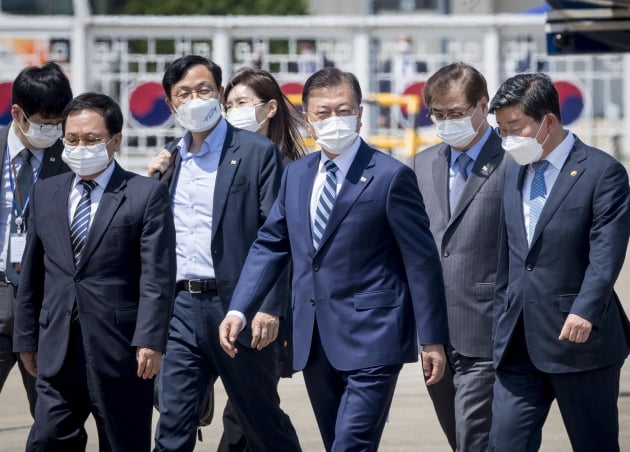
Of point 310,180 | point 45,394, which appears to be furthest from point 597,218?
point 45,394

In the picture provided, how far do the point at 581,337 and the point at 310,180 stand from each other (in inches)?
49.3

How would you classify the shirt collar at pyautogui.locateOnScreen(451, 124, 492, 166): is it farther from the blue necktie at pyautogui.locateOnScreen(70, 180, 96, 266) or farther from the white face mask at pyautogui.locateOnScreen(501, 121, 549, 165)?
the blue necktie at pyautogui.locateOnScreen(70, 180, 96, 266)

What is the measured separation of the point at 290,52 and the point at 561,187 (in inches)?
379

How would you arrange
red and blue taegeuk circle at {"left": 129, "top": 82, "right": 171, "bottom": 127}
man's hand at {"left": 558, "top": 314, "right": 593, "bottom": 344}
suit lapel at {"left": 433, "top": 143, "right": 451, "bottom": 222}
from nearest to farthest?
man's hand at {"left": 558, "top": 314, "right": 593, "bottom": 344}
suit lapel at {"left": 433, "top": 143, "right": 451, "bottom": 222}
red and blue taegeuk circle at {"left": 129, "top": 82, "right": 171, "bottom": 127}

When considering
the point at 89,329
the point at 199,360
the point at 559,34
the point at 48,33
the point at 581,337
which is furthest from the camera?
the point at 48,33

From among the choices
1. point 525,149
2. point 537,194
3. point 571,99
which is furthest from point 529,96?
point 571,99

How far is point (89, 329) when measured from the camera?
586 centimetres

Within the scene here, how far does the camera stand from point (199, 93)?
6.66 m

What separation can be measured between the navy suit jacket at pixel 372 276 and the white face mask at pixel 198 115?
953 mm

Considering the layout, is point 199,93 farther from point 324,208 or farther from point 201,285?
point 324,208

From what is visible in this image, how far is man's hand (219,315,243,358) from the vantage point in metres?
5.77

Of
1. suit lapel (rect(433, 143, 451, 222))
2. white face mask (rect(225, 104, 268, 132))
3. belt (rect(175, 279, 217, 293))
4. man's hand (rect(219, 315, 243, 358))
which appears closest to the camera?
man's hand (rect(219, 315, 243, 358))

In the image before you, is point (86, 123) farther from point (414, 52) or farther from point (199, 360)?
point (414, 52)

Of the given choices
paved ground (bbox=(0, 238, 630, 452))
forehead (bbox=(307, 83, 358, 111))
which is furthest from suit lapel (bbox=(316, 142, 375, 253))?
paved ground (bbox=(0, 238, 630, 452))
